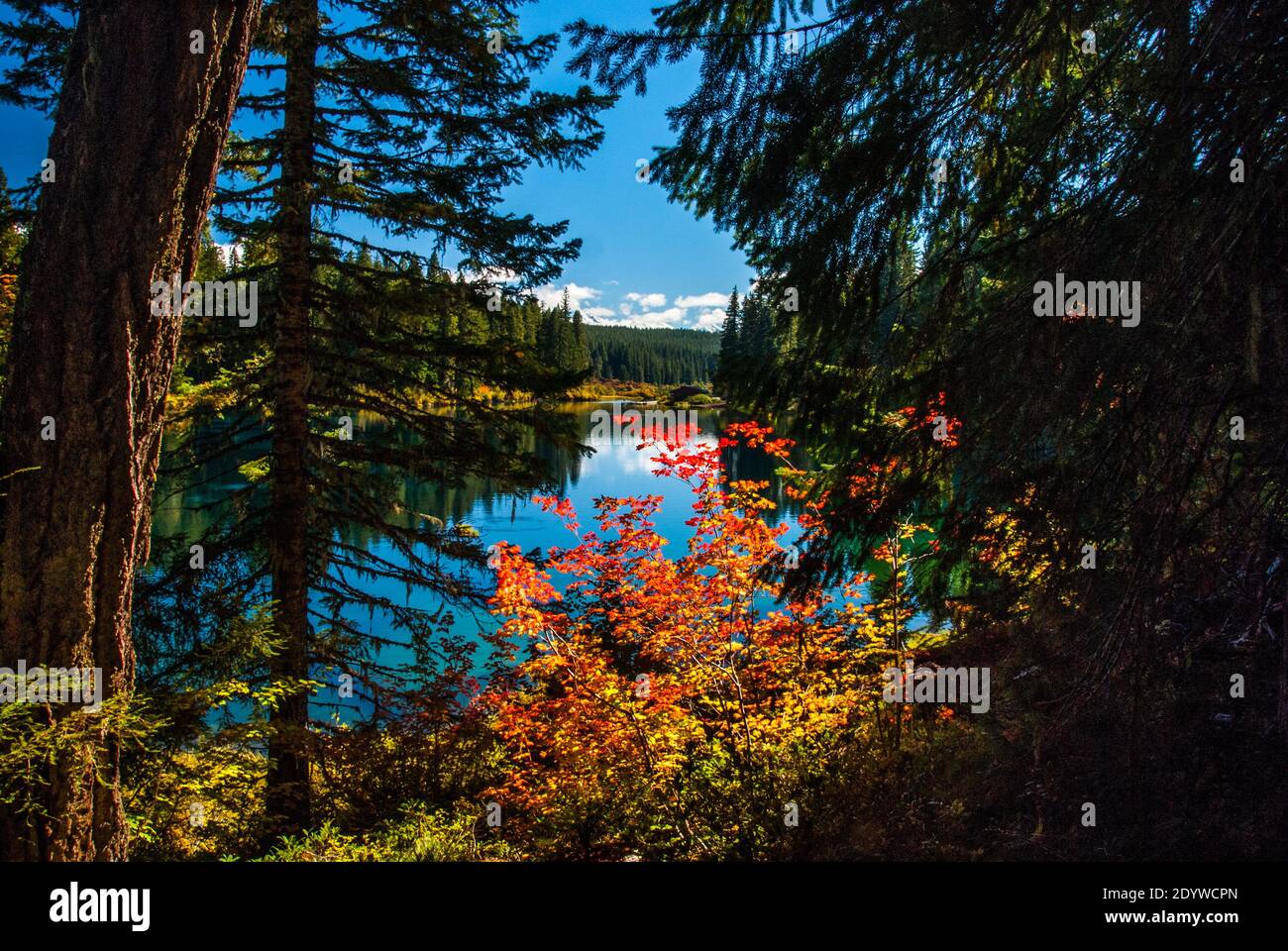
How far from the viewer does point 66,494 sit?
268 centimetres

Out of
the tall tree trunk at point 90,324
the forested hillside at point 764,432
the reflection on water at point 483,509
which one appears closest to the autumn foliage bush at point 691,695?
the forested hillside at point 764,432

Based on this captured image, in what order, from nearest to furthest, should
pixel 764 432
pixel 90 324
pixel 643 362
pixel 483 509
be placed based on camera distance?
pixel 90 324
pixel 764 432
pixel 483 509
pixel 643 362

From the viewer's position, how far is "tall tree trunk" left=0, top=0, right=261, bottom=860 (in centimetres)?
260

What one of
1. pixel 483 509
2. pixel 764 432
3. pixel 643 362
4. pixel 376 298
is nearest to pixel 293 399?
pixel 376 298

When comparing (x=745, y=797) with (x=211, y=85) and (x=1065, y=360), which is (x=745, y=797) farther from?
(x=211, y=85)

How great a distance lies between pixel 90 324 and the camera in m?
2.64

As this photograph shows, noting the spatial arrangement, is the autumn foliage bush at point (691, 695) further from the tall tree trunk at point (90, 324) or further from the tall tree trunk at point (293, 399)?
the tall tree trunk at point (90, 324)

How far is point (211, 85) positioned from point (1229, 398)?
420 cm

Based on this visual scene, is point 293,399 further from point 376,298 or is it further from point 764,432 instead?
point 764,432

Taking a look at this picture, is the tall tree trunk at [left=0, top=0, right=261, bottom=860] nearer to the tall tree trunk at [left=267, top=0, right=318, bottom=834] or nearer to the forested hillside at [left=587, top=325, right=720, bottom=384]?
the tall tree trunk at [left=267, top=0, right=318, bottom=834]

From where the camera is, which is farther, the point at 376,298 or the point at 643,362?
the point at 643,362

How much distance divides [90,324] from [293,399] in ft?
10.9

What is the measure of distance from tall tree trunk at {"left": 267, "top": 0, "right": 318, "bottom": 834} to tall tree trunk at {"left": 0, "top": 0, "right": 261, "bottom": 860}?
10.1ft
